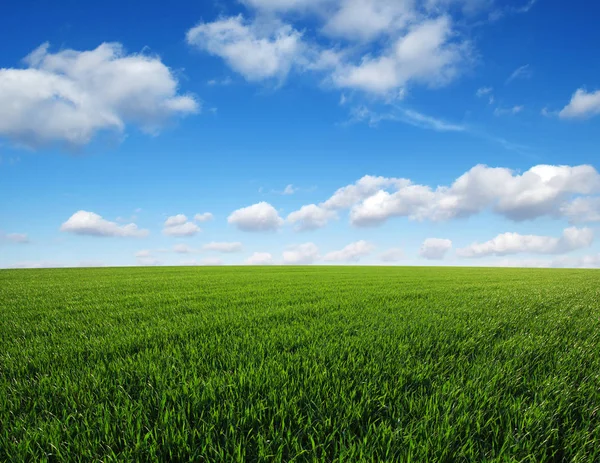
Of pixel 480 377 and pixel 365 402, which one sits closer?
pixel 365 402

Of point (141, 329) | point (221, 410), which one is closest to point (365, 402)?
point (221, 410)

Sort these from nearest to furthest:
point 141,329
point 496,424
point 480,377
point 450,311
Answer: point 496,424
point 480,377
point 141,329
point 450,311

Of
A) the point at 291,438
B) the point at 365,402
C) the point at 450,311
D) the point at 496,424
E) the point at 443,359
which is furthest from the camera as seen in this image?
the point at 450,311

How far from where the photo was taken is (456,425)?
2.36 m

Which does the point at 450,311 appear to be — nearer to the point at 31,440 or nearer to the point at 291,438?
the point at 291,438

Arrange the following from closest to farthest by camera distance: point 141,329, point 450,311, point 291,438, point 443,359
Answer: point 291,438 < point 443,359 < point 141,329 < point 450,311

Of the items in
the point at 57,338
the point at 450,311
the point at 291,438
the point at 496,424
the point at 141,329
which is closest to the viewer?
the point at 291,438

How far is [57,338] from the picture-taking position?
5137 mm

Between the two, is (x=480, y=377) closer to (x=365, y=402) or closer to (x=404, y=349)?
(x=404, y=349)

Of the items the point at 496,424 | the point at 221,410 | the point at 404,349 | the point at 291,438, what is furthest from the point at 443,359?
the point at 221,410

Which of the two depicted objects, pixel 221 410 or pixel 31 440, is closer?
pixel 31 440

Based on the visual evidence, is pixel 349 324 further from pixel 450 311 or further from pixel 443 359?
pixel 450 311

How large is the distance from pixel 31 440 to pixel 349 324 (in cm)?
448

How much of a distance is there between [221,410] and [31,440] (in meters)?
1.38
